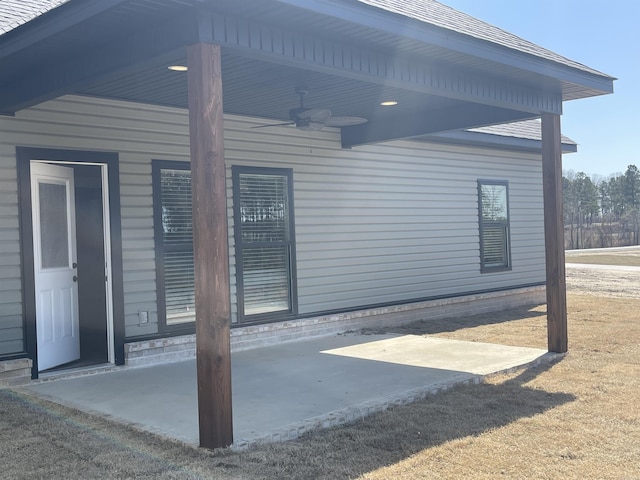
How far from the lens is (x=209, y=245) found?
398 centimetres

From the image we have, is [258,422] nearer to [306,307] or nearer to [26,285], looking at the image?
[26,285]

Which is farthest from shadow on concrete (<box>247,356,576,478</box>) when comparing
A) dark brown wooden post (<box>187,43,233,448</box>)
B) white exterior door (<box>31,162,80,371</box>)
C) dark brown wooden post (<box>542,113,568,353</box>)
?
white exterior door (<box>31,162,80,371</box>)

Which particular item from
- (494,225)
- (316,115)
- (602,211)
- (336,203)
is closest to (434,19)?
(316,115)

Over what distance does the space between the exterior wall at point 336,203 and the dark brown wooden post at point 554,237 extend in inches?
113

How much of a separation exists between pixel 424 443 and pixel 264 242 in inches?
163

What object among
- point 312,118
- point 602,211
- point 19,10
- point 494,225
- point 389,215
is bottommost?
point 494,225

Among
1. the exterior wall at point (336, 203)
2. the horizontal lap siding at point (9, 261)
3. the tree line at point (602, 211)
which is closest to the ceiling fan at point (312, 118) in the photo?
the exterior wall at point (336, 203)

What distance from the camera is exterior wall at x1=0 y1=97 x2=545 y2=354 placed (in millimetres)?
6141

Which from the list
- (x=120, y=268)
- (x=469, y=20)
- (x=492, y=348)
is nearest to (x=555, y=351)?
(x=492, y=348)

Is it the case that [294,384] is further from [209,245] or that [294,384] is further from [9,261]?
[9,261]

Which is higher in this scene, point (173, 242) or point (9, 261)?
point (173, 242)

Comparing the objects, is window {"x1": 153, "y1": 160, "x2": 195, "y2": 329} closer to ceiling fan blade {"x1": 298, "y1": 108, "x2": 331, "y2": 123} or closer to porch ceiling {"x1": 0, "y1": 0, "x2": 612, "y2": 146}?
porch ceiling {"x1": 0, "y1": 0, "x2": 612, "y2": 146}

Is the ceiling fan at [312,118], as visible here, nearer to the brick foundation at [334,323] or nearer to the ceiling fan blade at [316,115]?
the ceiling fan blade at [316,115]

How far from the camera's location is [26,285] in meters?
5.87
